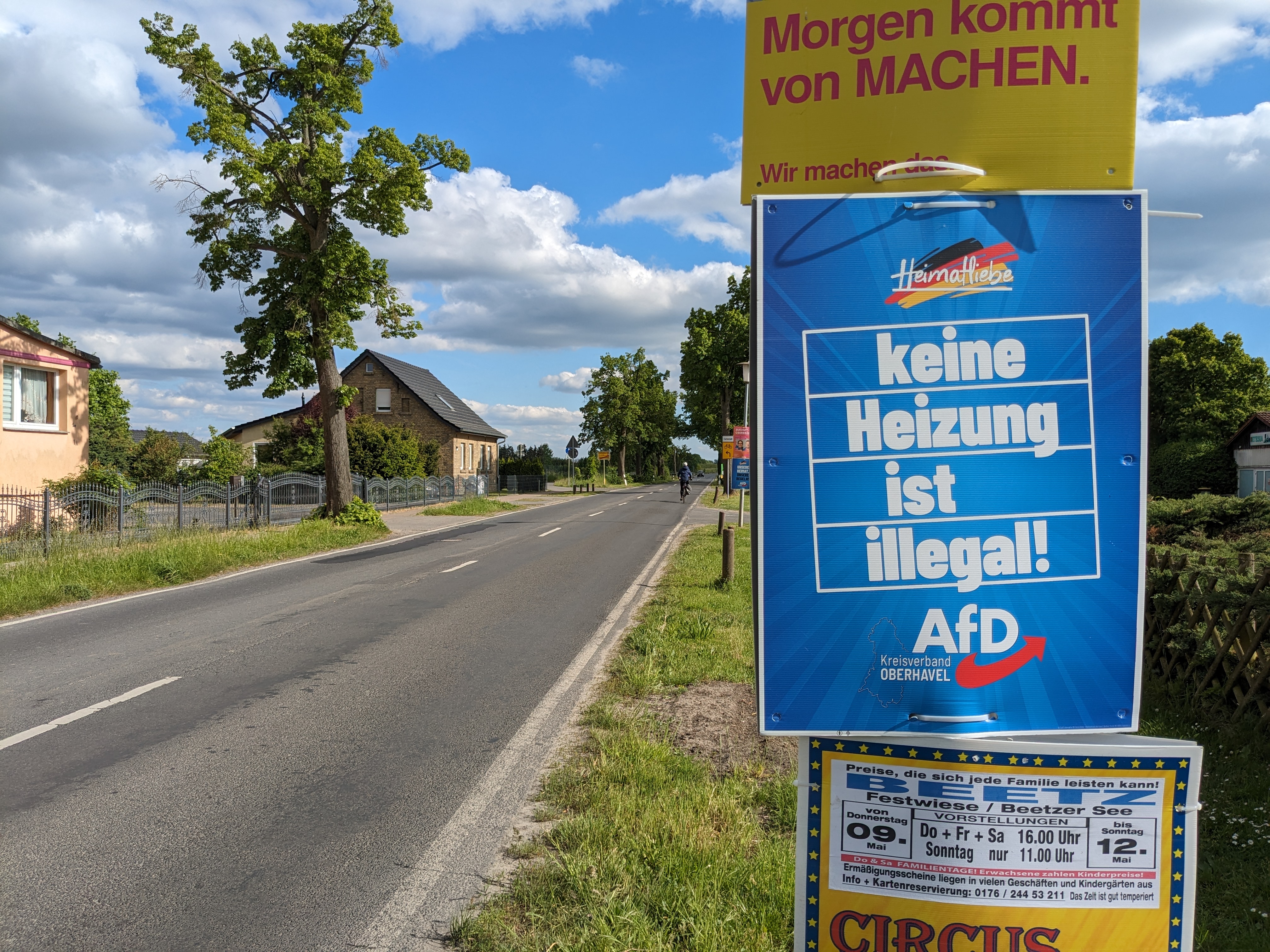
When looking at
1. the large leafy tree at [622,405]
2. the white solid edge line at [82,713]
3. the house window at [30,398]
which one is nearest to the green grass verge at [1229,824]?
the white solid edge line at [82,713]

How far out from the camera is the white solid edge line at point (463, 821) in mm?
3312

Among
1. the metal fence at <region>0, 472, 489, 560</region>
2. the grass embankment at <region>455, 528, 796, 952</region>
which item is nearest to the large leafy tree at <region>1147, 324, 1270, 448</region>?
the metal fence at <region>0, 472, 489, 560</region>

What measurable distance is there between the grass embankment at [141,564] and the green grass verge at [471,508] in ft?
41.3

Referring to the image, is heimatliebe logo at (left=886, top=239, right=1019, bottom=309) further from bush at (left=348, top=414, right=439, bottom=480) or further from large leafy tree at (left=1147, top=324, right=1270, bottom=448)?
large leafy tree at (left=1147, top=324, right=1270, bottom=448)

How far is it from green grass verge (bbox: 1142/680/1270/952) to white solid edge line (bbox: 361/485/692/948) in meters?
3.10

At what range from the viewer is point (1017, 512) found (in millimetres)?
1936

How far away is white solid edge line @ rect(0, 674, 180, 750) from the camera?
18.2ft

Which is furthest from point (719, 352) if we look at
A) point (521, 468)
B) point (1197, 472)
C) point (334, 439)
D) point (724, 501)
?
point (334, 439)

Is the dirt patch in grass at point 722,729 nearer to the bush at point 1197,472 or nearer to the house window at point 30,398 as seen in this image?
the house window at point 30,398

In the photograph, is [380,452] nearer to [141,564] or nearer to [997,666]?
[141,564]

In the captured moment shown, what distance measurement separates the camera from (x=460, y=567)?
15453 millimetres

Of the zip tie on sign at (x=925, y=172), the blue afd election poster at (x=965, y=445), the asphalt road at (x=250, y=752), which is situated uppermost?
the zip tie on sign at (x=925, y=172)

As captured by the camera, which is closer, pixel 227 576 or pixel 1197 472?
pixel 227 576

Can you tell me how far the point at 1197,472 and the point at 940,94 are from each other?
41.4 metres
